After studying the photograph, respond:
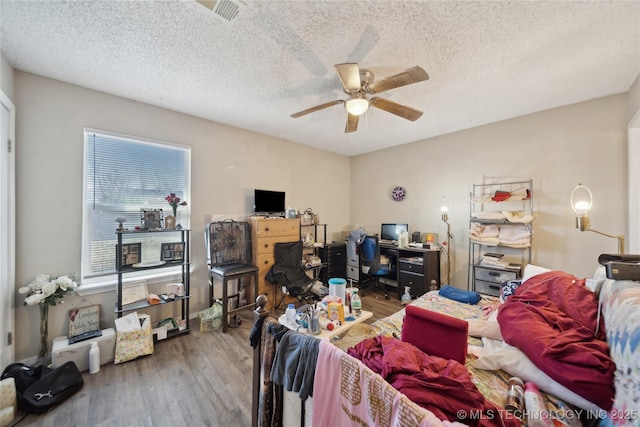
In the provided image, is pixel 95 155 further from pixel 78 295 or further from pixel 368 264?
pixel 368 264

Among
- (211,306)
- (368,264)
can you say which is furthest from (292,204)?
(211,306)

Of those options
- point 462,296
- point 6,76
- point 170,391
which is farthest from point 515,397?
point 6,76

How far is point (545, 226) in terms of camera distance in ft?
9.60

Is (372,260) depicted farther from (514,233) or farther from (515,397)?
(515,397)

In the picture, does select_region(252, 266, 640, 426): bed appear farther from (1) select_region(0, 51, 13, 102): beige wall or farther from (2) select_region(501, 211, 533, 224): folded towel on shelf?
(1) select_region(0, 51, 13, 102): beige wall

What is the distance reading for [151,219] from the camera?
2.57 m

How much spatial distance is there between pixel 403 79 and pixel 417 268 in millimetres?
2777

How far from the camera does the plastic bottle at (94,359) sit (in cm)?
202

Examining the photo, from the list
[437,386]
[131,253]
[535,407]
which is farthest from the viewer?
[131,253]

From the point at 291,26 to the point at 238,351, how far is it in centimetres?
287

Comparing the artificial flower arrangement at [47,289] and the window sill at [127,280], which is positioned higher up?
the artificial flower arrangement at [47,289]

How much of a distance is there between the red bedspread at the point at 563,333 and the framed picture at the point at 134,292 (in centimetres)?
337

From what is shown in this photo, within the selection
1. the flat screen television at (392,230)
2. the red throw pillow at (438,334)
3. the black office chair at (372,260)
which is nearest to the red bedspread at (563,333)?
the red throw pillow at (438,334)

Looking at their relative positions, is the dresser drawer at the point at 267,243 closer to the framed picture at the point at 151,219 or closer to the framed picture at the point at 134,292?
the framed picture at the point at 151,219
